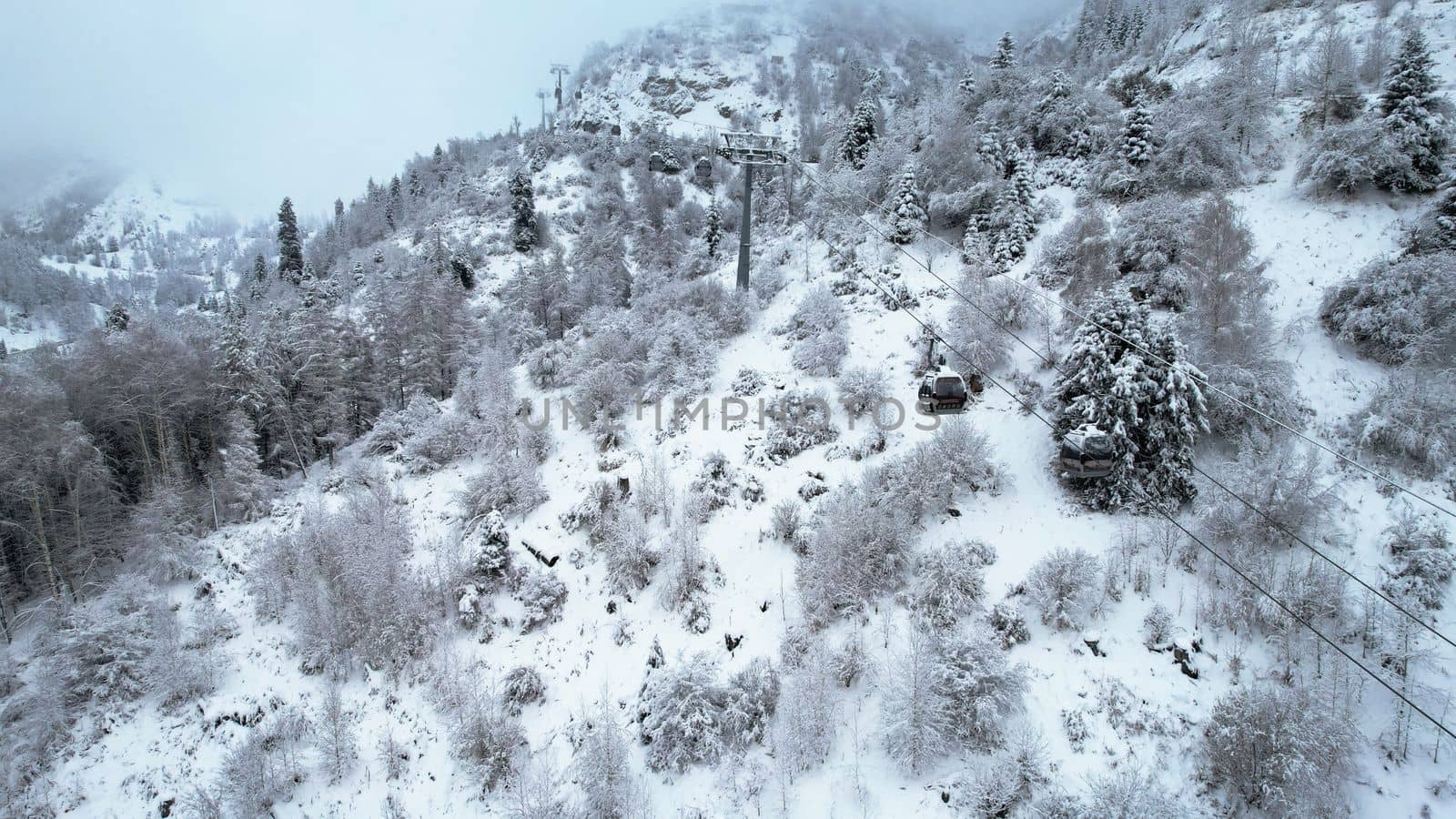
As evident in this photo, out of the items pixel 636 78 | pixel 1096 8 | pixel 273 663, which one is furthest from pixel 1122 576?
pixel 636 78

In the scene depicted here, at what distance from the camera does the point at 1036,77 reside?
2922 cm

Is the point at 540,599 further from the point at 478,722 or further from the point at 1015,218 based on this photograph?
the point at 1015,218

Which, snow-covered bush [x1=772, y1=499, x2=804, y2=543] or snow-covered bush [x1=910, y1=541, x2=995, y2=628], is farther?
snow-covered bush [x1=772, y1=499, x2=804, y2=543]

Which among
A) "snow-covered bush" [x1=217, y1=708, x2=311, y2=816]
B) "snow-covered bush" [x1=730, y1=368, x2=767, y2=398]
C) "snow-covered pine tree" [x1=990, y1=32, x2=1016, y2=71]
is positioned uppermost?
"snow-covered pine tree" [x1=990, y1=32, x2=1016, y2=71]

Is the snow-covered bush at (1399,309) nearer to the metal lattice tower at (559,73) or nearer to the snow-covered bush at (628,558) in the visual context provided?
the snow-covered bush at (628,558)

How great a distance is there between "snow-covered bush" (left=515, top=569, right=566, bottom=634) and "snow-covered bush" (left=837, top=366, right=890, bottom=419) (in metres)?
9.78

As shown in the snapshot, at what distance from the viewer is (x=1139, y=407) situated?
12.8 metres

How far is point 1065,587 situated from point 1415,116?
778 inches

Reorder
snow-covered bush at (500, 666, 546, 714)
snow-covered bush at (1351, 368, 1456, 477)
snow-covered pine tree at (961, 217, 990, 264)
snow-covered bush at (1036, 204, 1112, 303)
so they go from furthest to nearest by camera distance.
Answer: snow-covered pine tree at (961, 217, 990, 264), snow-covered bush at (1036, 204, 1112, 303), snow-covered bush at (500, 666, 546, 714), snow-covered bush at (1351, 368, 1456, 477)

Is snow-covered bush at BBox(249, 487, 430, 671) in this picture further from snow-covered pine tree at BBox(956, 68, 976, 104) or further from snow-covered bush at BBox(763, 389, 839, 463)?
snow-covered pine tree at BBox(956, 68, 976, 104)

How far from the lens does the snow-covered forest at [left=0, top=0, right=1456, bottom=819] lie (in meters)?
10.3

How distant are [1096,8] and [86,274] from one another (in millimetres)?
161431

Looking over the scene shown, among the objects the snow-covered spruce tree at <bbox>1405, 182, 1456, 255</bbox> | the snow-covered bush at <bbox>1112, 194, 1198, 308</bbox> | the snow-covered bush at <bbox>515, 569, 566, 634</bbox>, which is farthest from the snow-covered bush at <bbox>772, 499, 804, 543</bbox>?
the snow-covered spruce tree at <bbox>1405, 182, 1456, 255</bbox>

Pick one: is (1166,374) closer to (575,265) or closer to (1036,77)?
(1036,77)
